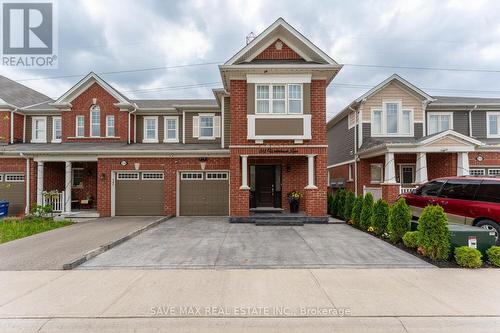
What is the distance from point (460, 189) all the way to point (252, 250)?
7.13 meters

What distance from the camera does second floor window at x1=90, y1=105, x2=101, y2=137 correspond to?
1700 cm

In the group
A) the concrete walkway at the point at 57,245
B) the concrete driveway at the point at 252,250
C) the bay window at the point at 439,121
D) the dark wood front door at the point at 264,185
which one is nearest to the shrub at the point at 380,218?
the concrete driveway at the point at 252,250

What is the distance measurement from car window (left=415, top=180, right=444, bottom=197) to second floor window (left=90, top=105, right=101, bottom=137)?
57.6 ft

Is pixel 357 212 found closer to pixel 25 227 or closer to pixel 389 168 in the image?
pixel 389 168

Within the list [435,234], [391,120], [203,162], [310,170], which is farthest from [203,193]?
[391,120]

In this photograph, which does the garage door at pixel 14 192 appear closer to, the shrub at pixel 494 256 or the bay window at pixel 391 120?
the shrub at pixel 494 256

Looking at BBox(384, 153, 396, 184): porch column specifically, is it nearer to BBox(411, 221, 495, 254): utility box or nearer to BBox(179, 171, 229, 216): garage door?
BBox(411, 221, 495, 254): utility box

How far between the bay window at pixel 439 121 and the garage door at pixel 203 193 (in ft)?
42.5

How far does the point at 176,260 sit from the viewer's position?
677 centimetres

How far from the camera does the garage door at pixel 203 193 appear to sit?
14562mm

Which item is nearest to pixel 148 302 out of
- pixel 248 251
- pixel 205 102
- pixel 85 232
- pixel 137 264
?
pixel 137 264

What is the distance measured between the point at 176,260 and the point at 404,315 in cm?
494

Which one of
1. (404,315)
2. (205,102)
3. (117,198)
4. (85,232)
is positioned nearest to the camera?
(404,315)

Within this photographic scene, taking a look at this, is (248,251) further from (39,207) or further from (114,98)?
(114,98)
